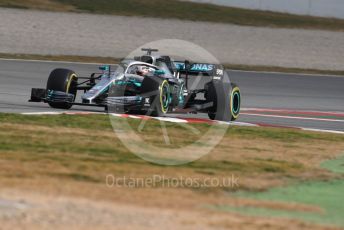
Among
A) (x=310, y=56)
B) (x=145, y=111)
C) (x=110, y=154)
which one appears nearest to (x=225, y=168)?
(x=110, y=154)

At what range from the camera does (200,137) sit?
453 inches

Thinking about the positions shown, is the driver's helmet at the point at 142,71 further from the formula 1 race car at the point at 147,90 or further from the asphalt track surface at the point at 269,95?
the asphalt track surface at the point at 269,95

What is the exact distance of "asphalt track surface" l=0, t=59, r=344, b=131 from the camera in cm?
1562

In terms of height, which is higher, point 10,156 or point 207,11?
point 207,11

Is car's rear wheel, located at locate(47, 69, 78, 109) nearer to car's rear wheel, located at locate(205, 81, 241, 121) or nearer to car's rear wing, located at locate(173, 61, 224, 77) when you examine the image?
car's rear wing, located at locate(173, 61, 224, 77)

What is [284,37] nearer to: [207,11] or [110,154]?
[207,11]

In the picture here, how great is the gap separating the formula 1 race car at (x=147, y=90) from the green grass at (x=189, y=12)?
16.0 meters

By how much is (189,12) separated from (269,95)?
12.6 meters

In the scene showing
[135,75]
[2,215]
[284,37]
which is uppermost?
[284,37]

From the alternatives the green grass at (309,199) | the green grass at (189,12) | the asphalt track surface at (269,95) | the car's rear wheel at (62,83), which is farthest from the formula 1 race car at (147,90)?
the green grass at (189,12)

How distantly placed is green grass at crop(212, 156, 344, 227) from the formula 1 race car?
539 cm

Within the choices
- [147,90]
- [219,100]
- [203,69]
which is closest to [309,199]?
[147,90]

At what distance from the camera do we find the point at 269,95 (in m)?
21.0

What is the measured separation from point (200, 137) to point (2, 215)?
18.1 ft
